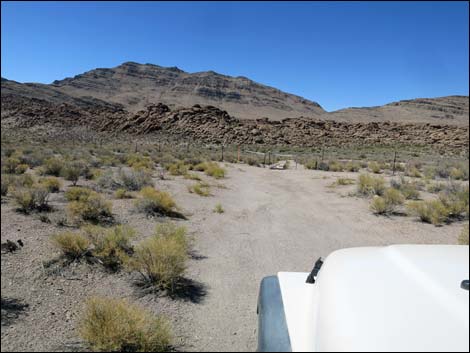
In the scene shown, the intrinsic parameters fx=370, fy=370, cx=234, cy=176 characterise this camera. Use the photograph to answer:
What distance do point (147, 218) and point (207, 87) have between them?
140433 millimetres

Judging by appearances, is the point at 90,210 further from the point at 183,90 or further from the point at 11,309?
the point at 183,90

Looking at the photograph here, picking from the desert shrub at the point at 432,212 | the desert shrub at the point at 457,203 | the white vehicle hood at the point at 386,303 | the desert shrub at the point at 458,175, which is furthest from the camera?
the desert shrub at the point at 458,175

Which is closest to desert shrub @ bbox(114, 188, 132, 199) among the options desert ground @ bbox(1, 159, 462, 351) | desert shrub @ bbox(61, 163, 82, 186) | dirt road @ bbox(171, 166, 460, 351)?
desert ground @ bbox(1, 159, 462, 351)

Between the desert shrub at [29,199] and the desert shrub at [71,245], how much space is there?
2.52 meters

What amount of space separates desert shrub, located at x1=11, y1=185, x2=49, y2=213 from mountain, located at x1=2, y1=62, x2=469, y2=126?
99.4m

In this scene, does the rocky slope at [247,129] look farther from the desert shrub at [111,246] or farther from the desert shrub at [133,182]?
the desert shrub at [111,246]

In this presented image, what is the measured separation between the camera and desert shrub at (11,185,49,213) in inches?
305

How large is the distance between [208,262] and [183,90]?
142 meters

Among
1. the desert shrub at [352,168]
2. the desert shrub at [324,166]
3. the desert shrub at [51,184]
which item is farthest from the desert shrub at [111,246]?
the desert shrub at [324,166]

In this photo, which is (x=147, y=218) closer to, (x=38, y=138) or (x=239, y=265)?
(x=239, y=265)

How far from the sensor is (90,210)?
26.5 ft

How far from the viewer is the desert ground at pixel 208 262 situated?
3.67 metres

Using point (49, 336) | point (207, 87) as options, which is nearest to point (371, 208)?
point (49, 336)

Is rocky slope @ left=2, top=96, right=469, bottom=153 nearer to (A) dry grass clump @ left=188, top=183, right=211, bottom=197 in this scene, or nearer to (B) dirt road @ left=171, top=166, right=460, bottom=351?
(A) dry grass clump @ left=188, top=183, right=211, bottom=197
